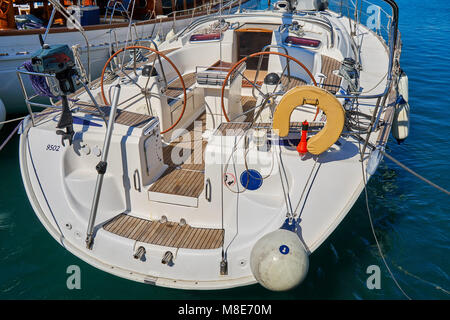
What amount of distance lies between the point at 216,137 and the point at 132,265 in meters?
1.66

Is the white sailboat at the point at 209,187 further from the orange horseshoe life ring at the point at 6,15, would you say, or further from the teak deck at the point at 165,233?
the orange horseshoe life ring at the point at 6,15

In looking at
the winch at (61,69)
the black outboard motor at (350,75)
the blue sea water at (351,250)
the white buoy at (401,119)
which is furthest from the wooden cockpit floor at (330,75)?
the winch at (61,69)

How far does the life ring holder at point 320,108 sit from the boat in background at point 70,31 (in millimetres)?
4339

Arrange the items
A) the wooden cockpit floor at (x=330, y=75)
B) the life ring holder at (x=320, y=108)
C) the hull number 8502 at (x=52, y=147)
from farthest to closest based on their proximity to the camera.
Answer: the wooden cockpit floor at (x=330, y=75), the hull number 8502 at (x=52, y=147), the life ring holder at (x=320, y=108)

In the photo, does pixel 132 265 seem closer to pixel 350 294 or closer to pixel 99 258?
pixel 99 258

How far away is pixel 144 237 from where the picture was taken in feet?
13.4

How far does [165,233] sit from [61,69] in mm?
2085

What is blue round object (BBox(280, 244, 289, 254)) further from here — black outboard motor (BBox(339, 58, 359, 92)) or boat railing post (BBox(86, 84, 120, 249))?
black outboard motor (BBox(339, 58, 359, 92))

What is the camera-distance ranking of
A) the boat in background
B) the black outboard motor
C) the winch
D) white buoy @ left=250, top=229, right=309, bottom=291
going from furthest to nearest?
1. the boat in background
2. the black outboard motor
3. the winch
4. white buoy @ left=250, top=229, right=309, bottom=291

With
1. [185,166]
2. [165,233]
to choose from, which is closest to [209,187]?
[165,233]

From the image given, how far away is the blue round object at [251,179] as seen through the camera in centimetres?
413

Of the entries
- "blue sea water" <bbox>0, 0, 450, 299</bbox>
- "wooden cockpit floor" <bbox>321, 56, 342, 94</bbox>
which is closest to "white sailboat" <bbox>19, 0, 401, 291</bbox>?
"wooden cockpit floor" <bbox>321, 56, 342, 94</bbox>

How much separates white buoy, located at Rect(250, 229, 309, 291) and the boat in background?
519cm

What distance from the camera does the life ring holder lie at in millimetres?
3740
